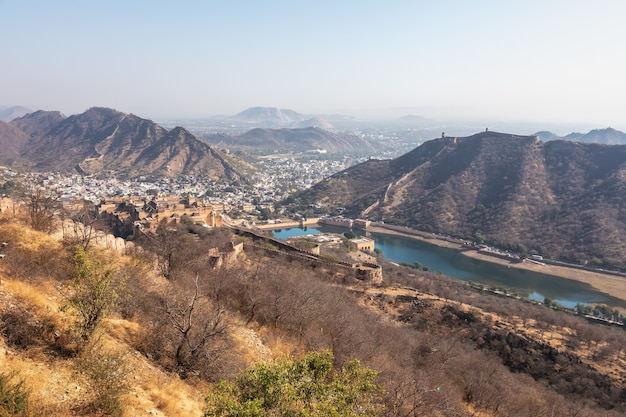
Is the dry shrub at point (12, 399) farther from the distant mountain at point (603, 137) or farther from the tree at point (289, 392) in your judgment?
the distant mountain at point (603, 137)

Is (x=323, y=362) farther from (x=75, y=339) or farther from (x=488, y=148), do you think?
(x=488, y=148)

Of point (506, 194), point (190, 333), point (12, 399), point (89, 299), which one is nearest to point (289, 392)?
point (12, 399)

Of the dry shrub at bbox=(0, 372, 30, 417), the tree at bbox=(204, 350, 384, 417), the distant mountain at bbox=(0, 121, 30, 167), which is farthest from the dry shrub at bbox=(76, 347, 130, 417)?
the distant mountain at bbox=(0, 121, 30, 167)

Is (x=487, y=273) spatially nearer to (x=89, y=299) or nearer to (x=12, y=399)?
(x=89, y=299)

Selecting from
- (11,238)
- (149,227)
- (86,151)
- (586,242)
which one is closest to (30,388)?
(11,238)

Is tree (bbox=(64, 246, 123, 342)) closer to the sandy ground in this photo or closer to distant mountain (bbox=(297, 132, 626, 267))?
the sandy ground

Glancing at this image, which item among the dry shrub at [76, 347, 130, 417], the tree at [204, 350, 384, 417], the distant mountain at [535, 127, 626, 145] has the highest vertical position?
the distant mountain at [535, 127, 626, 145]

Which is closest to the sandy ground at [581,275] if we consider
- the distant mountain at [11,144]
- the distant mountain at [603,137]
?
the distant mountain at [11,144]
